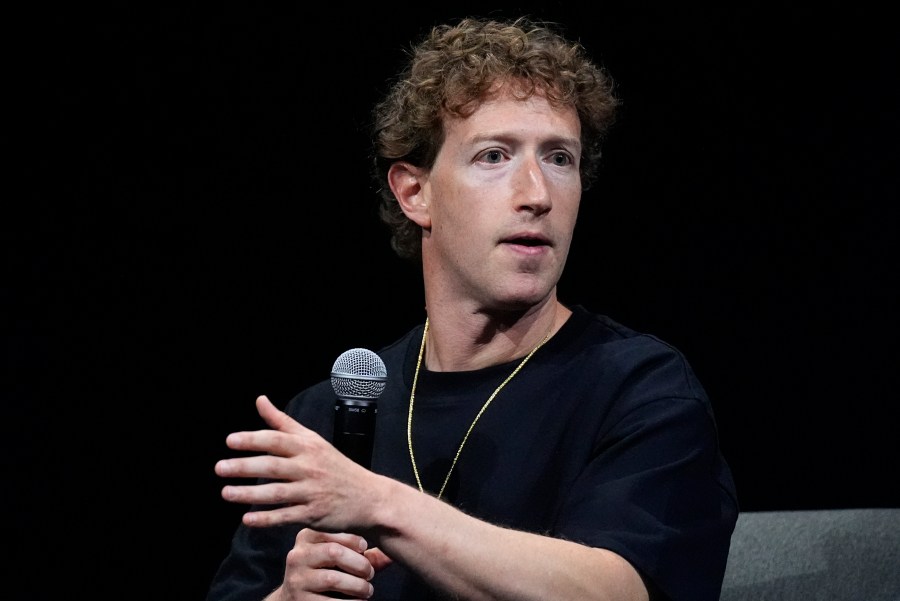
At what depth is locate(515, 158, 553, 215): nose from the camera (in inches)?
78.5

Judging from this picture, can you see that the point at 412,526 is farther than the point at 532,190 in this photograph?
No

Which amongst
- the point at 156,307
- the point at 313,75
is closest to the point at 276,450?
the point at 156,307

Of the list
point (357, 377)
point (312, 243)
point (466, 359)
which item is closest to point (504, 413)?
point (466, 359)

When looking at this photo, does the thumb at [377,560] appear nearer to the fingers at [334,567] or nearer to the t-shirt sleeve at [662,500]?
the fingers at [334,567]

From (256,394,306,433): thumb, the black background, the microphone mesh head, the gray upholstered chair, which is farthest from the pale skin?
the black background

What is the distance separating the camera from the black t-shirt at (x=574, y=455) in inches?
66.7

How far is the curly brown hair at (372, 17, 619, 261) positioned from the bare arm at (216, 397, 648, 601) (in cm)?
93

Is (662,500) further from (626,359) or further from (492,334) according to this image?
(492,334)

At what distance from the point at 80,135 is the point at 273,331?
0.72 m

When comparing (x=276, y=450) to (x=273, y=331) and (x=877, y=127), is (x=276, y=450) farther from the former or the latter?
(x=877, y=127)

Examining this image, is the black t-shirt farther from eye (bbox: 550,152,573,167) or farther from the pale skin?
eye (bbox: 550,152,573,167)

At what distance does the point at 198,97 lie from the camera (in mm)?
2887

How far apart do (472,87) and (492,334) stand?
487 mm

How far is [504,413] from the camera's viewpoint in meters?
2.02
